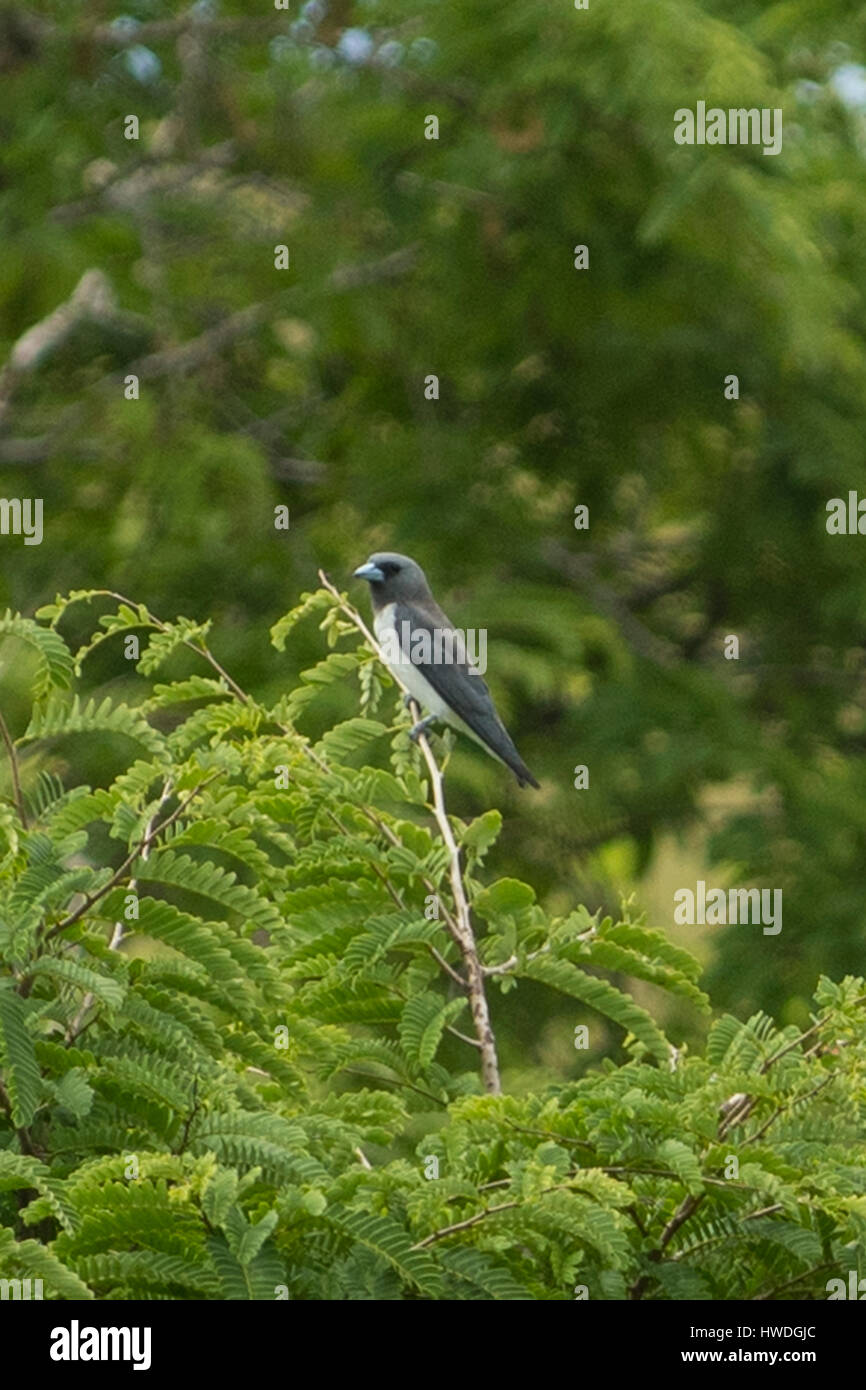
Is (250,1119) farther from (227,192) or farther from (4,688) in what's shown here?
(227,192)

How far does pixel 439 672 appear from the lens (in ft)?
22.2

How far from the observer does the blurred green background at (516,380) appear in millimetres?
9180

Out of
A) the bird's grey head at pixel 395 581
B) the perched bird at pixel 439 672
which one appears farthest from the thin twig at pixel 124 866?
the bird's grey head at pixel 395 581

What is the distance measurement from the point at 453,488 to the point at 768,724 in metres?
2.29

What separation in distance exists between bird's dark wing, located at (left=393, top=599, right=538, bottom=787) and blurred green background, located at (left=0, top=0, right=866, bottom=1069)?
5.17ft

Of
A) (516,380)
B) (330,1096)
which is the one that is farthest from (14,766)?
(516,380)

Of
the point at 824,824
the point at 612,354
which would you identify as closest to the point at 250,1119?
the point at 824,824

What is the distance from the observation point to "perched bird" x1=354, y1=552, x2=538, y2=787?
21.9ft

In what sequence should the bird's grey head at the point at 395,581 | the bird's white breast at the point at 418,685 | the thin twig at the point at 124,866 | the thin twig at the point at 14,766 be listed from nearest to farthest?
the thin twig at the point at 124,866 → the thin twig at the point at 14,766 → the bird's white breast at the point at 418,685 → the bird's grey head at the point at 395,581

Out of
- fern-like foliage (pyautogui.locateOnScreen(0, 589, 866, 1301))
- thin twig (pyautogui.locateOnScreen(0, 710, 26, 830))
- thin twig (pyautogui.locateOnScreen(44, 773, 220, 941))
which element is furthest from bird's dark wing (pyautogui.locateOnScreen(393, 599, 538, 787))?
thin twig (pyautogui.locateOnScreen(44, 773, 220, 941))

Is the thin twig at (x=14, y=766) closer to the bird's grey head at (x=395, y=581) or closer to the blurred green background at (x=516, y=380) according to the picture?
the bird's grey head at (x=395, y=581)

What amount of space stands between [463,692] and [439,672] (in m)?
0.10

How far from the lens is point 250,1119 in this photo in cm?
265

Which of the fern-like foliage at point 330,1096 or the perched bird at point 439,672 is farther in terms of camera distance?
the perched bird at point 439,672
